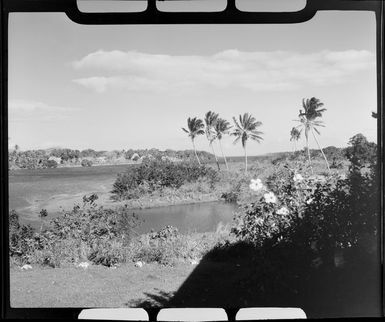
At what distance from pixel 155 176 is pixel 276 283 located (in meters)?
1.47

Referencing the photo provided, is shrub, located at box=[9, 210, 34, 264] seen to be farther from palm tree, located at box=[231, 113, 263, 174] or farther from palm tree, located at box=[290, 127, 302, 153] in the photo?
palm tree, located at box=[290, 127, 302, 153]

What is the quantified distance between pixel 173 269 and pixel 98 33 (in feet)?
7.34

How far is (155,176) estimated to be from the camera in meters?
5.22

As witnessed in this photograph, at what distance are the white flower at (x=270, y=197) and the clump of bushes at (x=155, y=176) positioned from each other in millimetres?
535

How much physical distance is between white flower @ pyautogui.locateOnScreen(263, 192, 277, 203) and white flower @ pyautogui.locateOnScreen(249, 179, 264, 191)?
11 centimetres

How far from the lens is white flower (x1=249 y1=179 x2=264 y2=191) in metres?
5.10

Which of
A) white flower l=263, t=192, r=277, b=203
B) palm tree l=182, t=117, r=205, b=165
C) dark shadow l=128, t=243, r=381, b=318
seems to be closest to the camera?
dark shadow l=128, t=243, r=381, b=318

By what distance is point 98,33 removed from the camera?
496cm

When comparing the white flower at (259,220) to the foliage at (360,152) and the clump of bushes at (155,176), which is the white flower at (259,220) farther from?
the foliage at (360,152)

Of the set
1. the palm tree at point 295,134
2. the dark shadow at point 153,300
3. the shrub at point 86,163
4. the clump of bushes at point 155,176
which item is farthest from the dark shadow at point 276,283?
the shrub at point 86,163

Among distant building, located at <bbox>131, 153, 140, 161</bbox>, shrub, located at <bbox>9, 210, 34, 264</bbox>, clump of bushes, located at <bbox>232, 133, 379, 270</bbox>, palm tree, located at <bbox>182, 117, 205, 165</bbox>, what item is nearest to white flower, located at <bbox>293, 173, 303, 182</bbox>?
clump of bushes, located at <bbox>232, 133, 379, 270</bbox>

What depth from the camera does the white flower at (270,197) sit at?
4949 mm

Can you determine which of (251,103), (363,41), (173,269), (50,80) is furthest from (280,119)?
(50,80)

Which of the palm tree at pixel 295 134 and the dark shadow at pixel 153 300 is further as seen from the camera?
the palm tree at pixel 295 134
